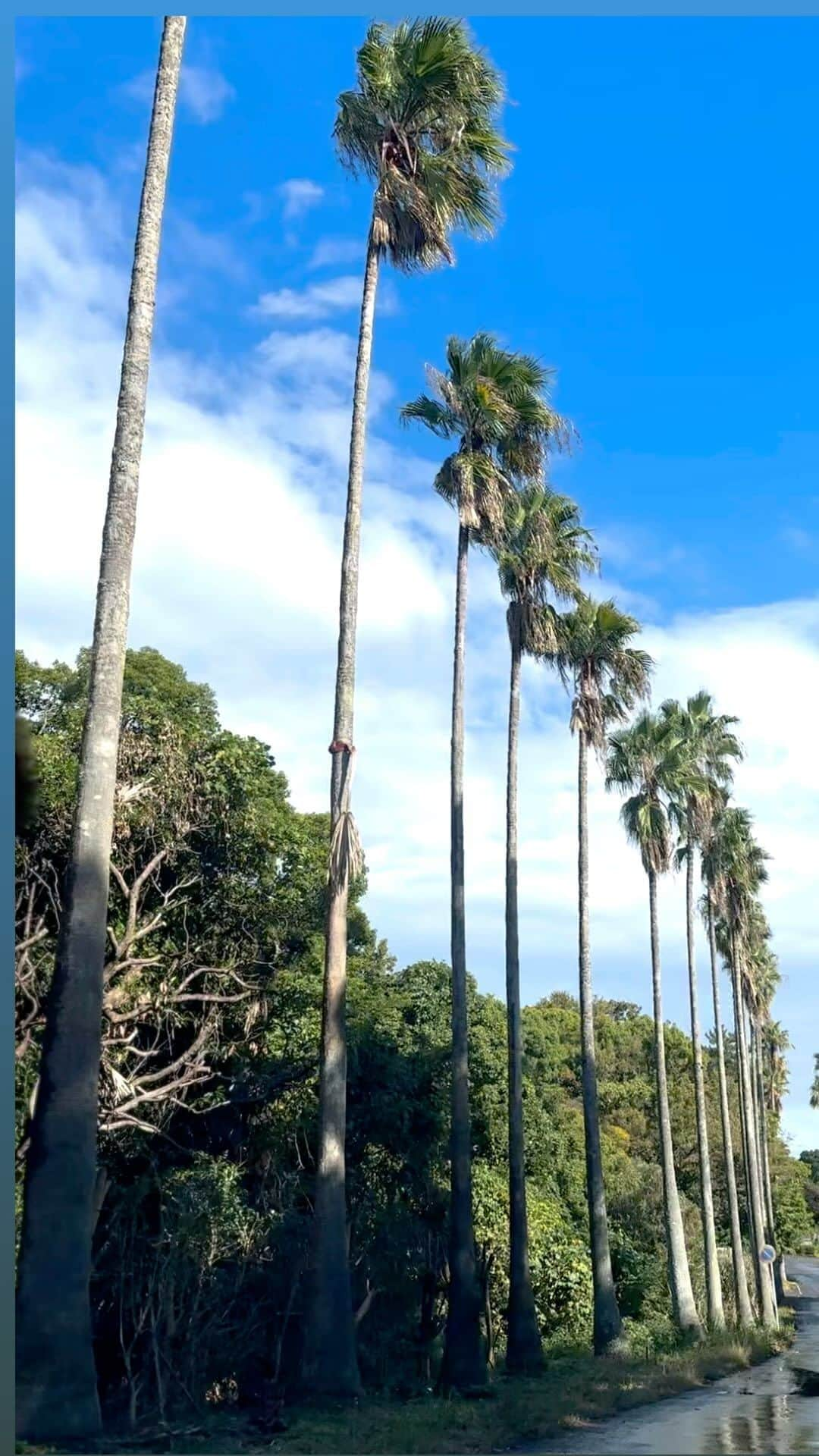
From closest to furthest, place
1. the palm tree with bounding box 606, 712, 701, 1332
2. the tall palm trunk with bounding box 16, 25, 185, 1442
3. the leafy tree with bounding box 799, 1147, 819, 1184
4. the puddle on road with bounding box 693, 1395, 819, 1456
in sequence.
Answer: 1. the tall palm trunk with bounding box 16, 25, 185, 1442
2. the puddle on road with bounding box 693, 1395, 819, 1456
3. the palm tree with bounding box 606, 712, 701, 1332
4. the leafy tree with bounding box 799, 1147, 819, 1184

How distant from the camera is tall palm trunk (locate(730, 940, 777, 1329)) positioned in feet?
141

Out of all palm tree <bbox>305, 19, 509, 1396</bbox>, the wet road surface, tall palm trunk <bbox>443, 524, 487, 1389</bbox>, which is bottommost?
the wet road surface

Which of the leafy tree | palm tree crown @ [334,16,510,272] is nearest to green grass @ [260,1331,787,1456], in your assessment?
palm tree crown @ [334,16,510,272]

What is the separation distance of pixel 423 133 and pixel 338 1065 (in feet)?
46.5

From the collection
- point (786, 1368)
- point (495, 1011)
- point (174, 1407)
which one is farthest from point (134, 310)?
point (786, 1368)

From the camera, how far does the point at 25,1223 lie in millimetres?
11094

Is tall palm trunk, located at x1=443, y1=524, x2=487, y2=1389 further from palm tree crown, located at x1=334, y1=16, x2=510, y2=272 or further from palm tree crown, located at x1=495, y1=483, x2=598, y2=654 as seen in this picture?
palm tree crown, located at x1=334, y1=16, x2=510, y2=272

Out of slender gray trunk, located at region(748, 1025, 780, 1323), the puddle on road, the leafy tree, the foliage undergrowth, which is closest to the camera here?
the foliage undergrowth

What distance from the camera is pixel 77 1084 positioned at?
11.5 meters

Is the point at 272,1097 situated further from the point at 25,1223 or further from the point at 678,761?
the point at 678,761

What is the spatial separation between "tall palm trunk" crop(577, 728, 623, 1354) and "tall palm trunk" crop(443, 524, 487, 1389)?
5936 mm

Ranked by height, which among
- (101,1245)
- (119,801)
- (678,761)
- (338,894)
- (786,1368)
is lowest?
(786,1368)

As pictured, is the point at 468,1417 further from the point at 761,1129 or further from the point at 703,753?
the point at 761,1129

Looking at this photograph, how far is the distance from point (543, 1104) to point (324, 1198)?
20.3 metres
